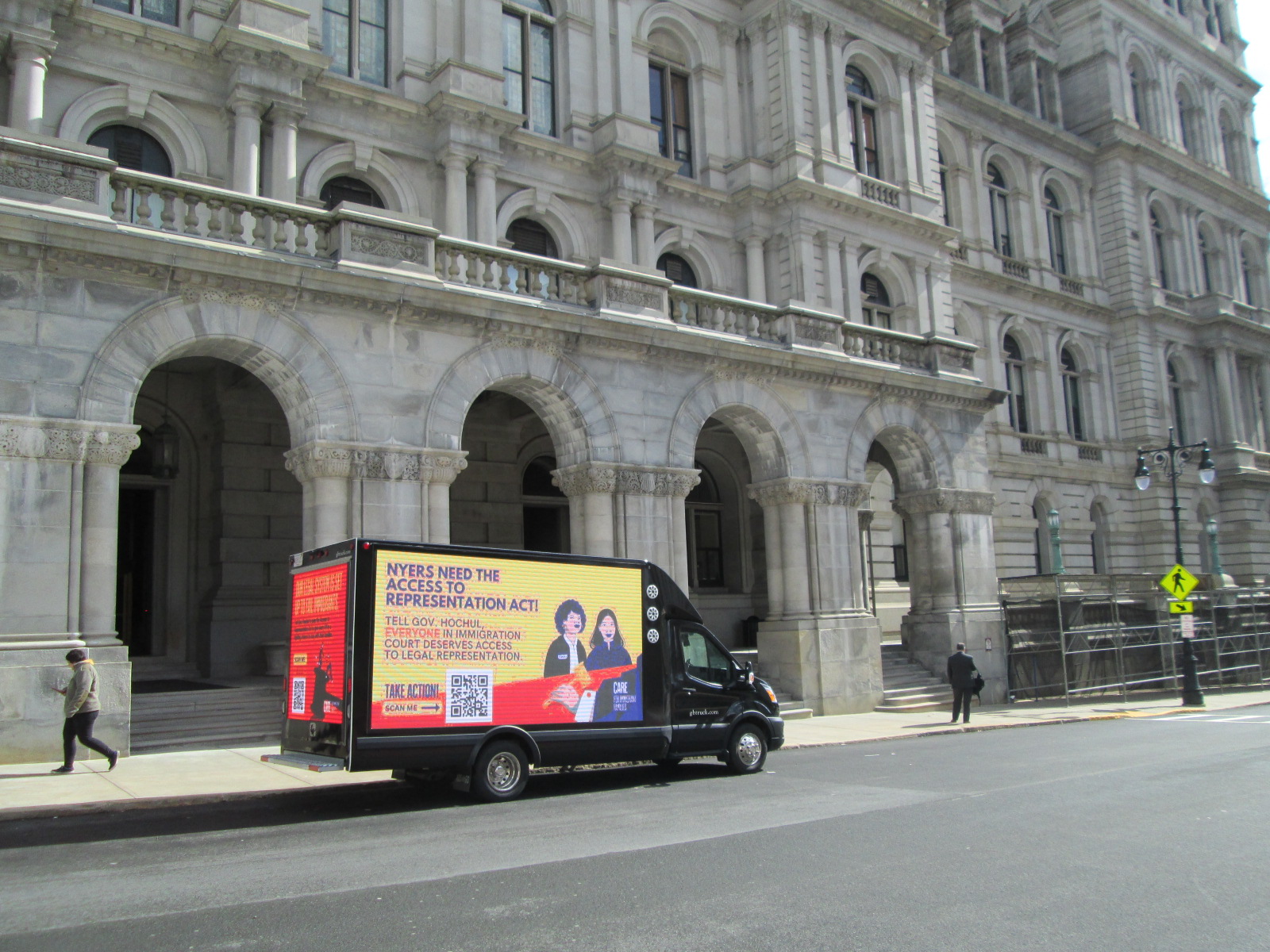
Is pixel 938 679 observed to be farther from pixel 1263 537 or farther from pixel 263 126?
pixel 1263 537

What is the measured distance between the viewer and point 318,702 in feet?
38.6

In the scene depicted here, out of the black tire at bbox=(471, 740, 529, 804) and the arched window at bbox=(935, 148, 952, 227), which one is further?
the arched window at bbox=(935, 148, 952, 227)

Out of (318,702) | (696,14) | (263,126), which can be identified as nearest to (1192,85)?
(696,14)

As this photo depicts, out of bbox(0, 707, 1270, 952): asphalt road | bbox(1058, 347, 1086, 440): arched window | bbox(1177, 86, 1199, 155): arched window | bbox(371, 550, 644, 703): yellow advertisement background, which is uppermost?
bbox(1177, 86, 1199, 155): arched window

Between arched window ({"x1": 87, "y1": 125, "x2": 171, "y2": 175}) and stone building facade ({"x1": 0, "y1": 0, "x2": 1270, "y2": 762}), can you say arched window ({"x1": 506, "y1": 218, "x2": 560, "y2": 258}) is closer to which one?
stone building facade ({"x1": 0, "y1": 0, "x2": 1270, "y2": 762})

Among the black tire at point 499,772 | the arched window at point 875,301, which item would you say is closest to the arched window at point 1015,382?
the arched window at point 875,301

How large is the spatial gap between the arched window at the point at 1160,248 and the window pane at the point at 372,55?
39819 millimetres

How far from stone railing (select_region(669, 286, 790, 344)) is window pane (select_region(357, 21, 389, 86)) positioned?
361 inches

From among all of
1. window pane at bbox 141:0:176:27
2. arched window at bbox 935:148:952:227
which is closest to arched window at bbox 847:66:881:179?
arched window at bbox 935:148:952:227

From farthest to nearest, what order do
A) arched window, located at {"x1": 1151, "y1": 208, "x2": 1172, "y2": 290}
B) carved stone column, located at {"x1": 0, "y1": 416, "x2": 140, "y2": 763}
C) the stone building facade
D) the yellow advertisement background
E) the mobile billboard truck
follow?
arched window, located at {"x1": 1151, "y1": 208, "x2": 1172, "y2": 290}
the stone building facade
carved stone column, located at {"x1": 0, "y1": 416, "x2": 140, "y2": 763}
the yellow advertisement background
the mobile billboard truck

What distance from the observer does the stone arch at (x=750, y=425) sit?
20922 mm

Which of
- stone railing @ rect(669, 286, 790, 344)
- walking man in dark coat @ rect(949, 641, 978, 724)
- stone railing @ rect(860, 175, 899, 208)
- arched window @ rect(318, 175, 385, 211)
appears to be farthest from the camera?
stone railing @ rect(860, 175, 899, 208)

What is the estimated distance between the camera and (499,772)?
39.4 feet

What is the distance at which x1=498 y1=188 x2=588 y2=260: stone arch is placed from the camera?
83.7 ft
